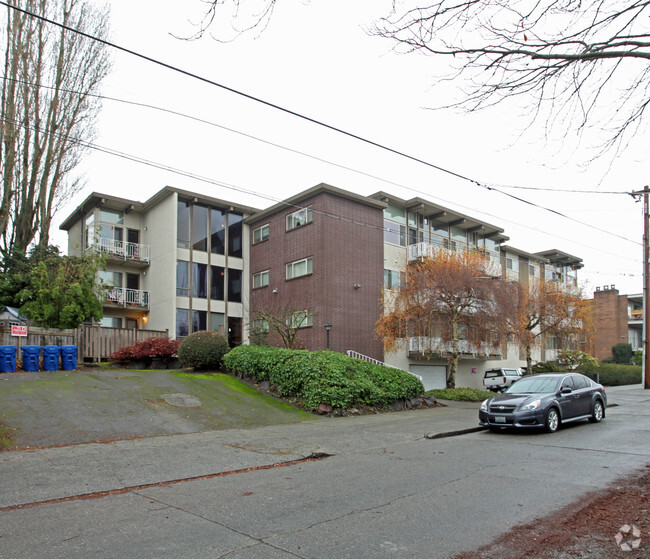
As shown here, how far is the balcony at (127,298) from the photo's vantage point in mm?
26875

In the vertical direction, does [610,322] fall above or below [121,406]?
above

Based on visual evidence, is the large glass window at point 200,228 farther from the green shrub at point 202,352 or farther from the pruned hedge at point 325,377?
the pruned hedge at point 325,377

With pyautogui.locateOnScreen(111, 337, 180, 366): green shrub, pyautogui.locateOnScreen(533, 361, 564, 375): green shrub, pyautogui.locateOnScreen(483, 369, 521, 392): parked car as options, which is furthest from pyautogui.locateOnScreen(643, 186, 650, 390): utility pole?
pyautogui.locateOnScreen(111, 337, 180, 366): green shrub

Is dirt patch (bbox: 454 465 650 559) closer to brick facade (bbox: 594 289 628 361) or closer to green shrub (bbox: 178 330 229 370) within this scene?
green shrub (bbox: 178 330 229 370)

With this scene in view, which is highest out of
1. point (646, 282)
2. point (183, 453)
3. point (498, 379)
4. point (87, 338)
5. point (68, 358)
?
point (646, 282)

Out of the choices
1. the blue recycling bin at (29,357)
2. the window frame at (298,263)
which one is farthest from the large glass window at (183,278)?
the blue recycling bin at (29,357)

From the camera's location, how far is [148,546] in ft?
16.0

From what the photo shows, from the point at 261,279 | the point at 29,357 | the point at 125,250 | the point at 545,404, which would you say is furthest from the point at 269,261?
the point at 545,404

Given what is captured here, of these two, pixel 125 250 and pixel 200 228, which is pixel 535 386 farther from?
pixel 125 250

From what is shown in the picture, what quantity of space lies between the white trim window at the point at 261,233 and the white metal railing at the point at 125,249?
5931 mm

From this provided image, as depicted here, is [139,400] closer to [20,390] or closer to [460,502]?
[20,390]

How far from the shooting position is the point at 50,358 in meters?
16.7

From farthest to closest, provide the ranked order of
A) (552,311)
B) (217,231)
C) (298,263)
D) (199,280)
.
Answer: (552,311) → (217,231) → (199,280) → (298,263)

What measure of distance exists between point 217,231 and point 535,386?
20263mm
